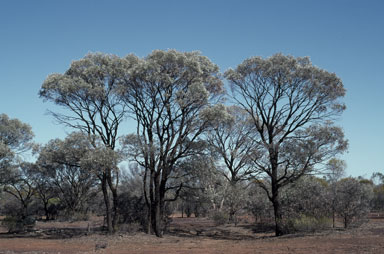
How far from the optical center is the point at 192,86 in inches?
902

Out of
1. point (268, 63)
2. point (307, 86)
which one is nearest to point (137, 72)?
point (268, 63)

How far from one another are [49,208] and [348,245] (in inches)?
1905

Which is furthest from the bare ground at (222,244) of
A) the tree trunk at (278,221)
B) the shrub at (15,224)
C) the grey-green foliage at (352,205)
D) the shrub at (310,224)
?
the shrub at (15,224)

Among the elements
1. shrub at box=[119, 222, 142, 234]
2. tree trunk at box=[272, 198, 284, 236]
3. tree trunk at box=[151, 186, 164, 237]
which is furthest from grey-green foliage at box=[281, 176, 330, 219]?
shrub at box=[119, 222, 142, 234]

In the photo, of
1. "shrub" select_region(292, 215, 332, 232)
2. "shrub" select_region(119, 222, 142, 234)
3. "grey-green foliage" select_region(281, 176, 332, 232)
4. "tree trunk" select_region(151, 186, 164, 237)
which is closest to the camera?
"shrub" select_region(292, 215, 332, 232)

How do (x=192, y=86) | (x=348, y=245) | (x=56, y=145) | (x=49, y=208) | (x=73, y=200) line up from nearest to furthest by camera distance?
(x=348, y=245)
(x=192, y=86)
(x=56, y=145)
(x=73, y=200)
(x=49, y=208)

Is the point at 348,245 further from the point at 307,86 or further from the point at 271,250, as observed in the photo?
the point at 307,86

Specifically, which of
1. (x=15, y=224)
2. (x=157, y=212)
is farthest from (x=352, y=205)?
(x=15, y=224)

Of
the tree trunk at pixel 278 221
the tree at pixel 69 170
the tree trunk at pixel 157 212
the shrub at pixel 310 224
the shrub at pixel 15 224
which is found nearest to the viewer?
the shrub at pixel 310 224

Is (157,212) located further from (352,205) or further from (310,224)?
(352,205)

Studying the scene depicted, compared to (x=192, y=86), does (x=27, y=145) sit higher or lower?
lower

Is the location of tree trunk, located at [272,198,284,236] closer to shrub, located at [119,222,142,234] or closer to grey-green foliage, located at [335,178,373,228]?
grey-green foliage, located at [335,178,373,228]

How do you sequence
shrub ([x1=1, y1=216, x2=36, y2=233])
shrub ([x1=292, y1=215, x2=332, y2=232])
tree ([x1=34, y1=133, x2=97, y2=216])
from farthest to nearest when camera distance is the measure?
shrub ([x1=1, y1=216, x2=36, y2=233]), tree ([x1=34, y1=133, x2=97, y2=216]), shrub ([x1=292, y1=215, x2=332, y2=232])

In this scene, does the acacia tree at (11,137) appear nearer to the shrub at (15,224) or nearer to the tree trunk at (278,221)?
the shrub at (15,224)
